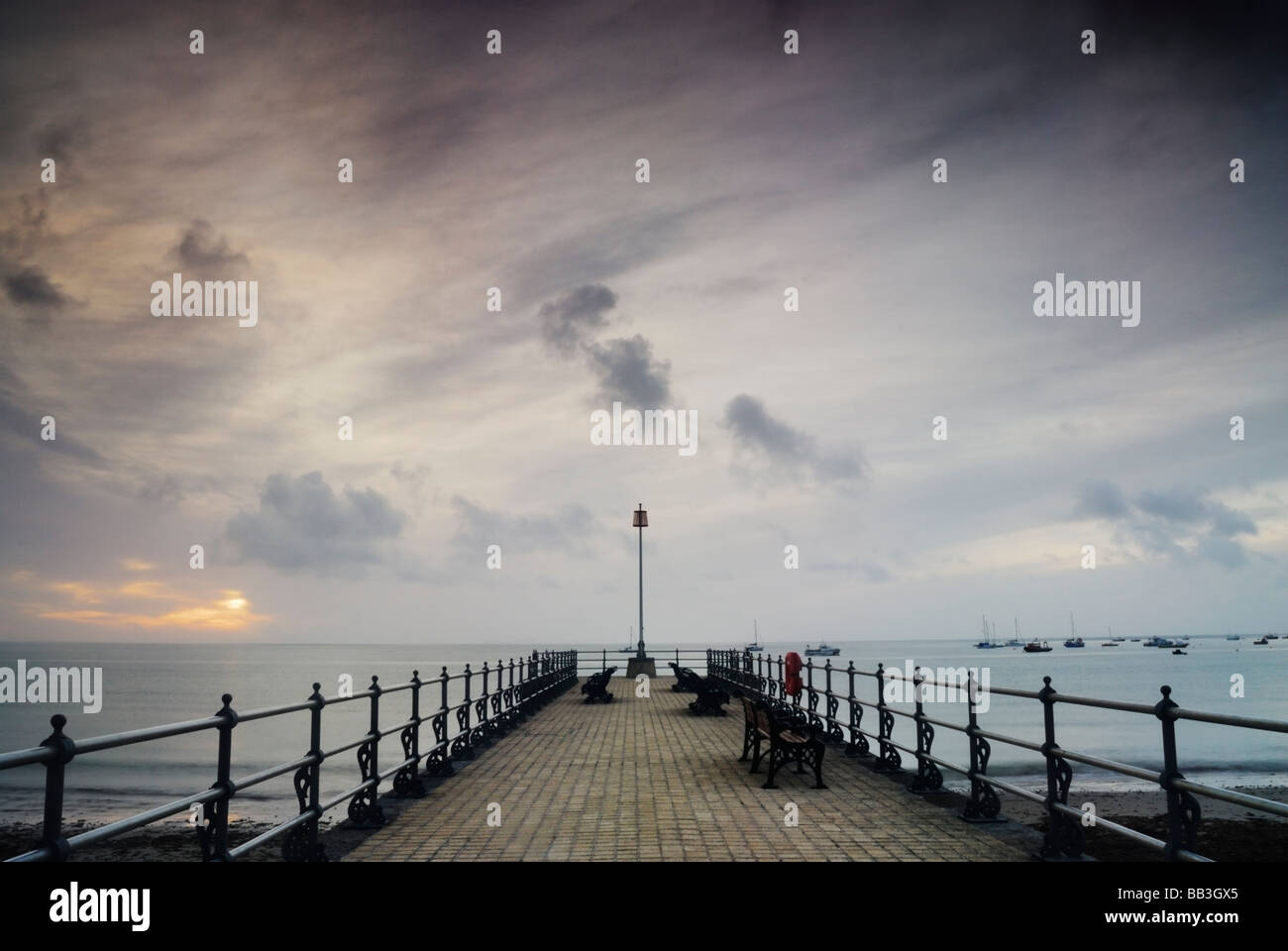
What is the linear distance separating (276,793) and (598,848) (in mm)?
34177

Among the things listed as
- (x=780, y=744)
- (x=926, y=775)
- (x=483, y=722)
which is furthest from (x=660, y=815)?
(x=483, y=722)

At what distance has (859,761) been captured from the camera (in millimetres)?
13172

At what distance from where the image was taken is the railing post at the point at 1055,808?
659 centimetres

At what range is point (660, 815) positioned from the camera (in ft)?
30.0

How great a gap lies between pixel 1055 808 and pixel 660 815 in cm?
401

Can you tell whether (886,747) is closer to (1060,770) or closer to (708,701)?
(1060,770)

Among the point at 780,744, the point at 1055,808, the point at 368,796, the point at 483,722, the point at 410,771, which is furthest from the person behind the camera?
the point at 483,722

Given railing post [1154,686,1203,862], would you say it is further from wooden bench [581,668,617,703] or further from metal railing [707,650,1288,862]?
wooden bench [581,668,617,703]

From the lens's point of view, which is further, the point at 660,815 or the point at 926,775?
the point at 926,775

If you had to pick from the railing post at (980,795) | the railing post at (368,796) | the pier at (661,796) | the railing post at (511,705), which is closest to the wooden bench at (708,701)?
the railing post at (511,705)

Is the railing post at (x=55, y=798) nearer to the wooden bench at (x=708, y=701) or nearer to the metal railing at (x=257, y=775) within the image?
the metal railing at (x=257, y=775)

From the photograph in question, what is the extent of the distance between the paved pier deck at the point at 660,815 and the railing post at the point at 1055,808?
430mm

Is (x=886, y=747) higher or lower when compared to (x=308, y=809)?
lower
